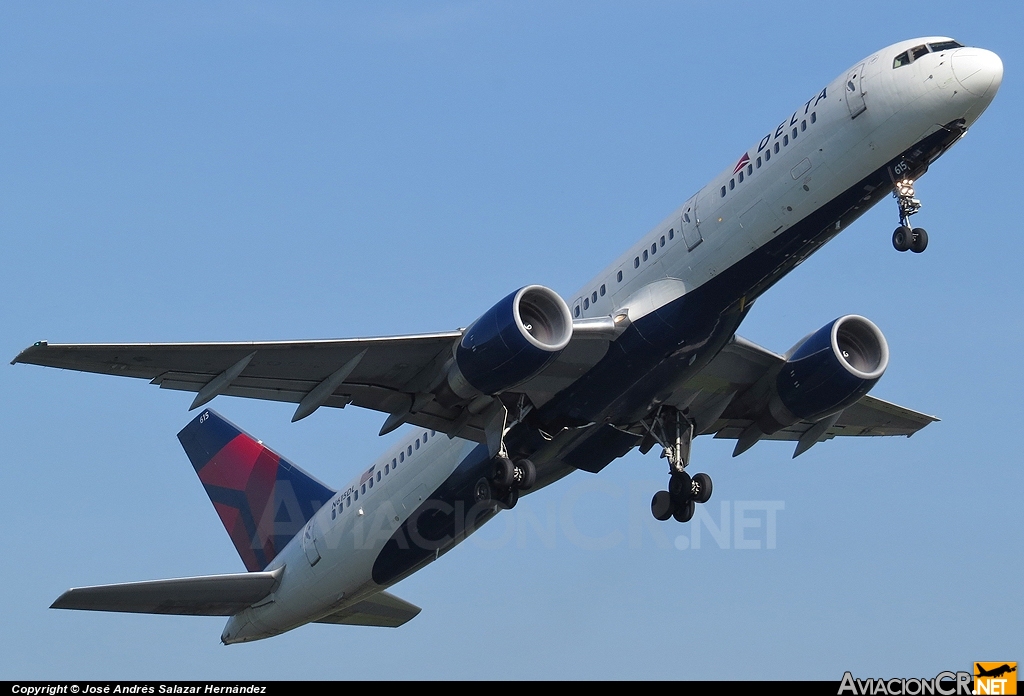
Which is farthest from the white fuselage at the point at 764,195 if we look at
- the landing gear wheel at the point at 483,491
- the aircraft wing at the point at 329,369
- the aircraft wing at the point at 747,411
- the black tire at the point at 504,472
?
the aircraft wing at the point at 747,411

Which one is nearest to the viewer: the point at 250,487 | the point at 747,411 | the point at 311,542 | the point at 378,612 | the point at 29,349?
the point at 29,349

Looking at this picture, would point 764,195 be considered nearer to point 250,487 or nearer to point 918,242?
point 918,242

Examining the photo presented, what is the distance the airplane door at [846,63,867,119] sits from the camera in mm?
25406

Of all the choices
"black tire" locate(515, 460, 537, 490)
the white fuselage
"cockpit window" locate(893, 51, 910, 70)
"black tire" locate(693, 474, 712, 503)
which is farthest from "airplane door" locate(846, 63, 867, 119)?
"black tire" locate(515, 460, 537, 490)

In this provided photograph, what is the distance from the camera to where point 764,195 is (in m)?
26.3

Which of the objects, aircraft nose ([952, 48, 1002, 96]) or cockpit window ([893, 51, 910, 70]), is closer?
aircraft nose ([952, 48, 1002, 96])

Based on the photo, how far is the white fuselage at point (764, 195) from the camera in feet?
81.9

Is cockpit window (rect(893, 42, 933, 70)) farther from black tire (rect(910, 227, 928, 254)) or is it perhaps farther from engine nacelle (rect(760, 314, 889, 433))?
engine nacelle (rect(760, 314, 889, 433))

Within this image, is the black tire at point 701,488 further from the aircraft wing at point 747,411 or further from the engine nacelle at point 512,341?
the engine nacelle at point 512,341

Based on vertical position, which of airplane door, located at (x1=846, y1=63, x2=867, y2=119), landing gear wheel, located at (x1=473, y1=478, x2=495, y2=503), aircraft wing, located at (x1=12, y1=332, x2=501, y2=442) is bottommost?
landing gear wheel, located at (x1=473, y1=478, x2=495, y2=503)

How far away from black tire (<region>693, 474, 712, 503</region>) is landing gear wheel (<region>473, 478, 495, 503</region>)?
5.10 meters

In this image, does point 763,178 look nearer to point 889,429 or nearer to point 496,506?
point 496,506

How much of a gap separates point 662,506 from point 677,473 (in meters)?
0.96

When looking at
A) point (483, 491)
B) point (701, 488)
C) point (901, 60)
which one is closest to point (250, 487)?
point (483, 491)
